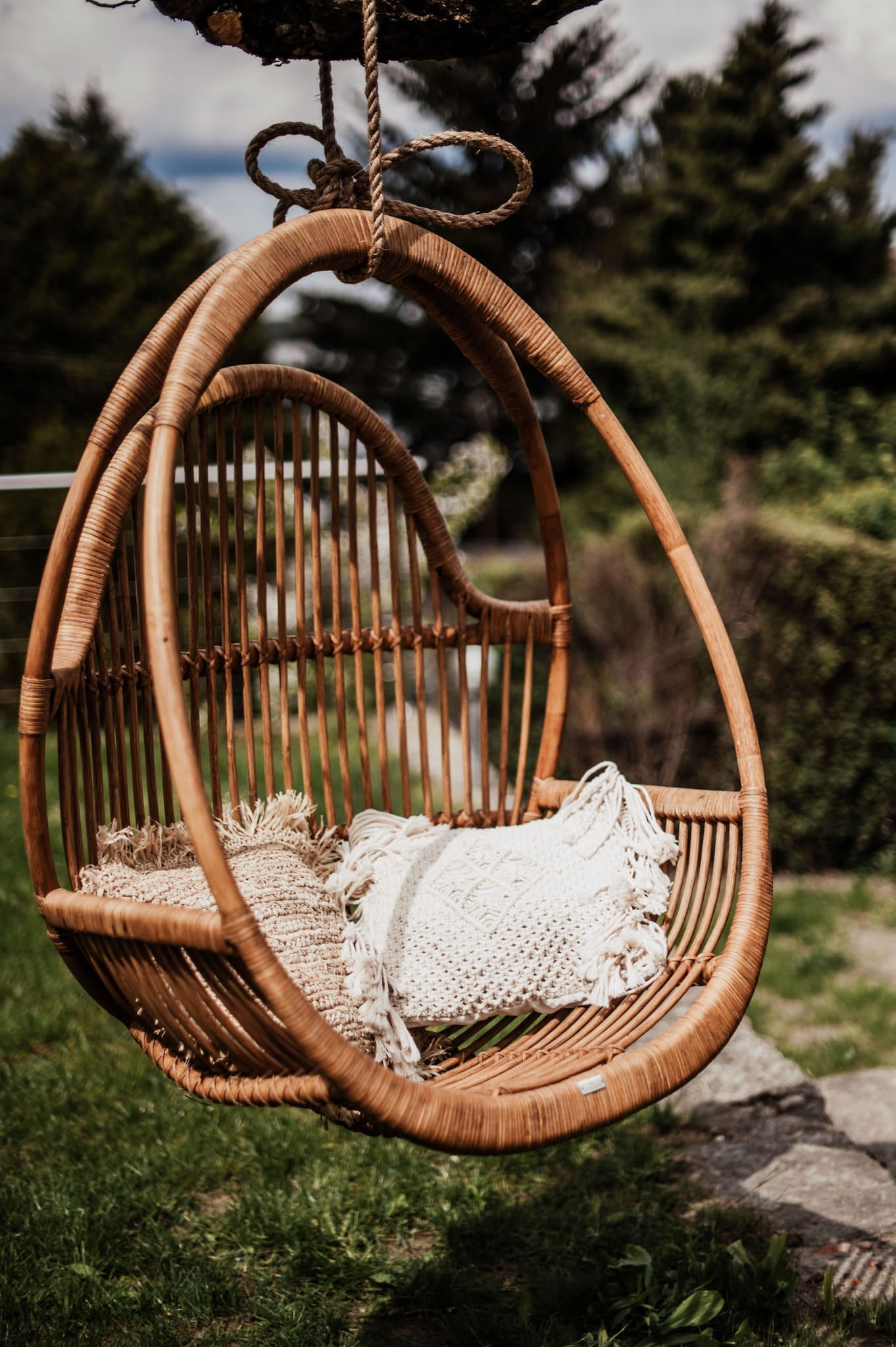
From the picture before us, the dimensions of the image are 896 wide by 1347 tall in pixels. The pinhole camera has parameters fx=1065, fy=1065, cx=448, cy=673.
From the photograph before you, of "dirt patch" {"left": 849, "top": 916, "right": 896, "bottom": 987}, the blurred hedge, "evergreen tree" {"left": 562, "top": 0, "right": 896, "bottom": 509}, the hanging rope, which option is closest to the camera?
the hanging rope

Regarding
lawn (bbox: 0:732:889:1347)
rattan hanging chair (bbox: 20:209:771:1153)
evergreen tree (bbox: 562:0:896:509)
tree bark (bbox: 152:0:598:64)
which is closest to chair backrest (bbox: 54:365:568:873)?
rattan hanging chair (bbox: 20:209:771:1153)

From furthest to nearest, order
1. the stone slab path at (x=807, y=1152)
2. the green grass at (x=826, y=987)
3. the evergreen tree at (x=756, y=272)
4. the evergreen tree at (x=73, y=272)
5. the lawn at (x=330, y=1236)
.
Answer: the evergreen tree at (x=756, y=272) < the evergreen tree at (x=73, y=272) < the green grass at (x=826, y=987) < the stone slab path at (x=807, y=1152) < the lawn at (x=330, y=1236)

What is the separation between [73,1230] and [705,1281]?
2.99ft

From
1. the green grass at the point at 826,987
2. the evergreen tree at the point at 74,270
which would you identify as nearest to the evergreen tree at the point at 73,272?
the evergreen tree at the point at 74,270

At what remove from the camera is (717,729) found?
3729mm

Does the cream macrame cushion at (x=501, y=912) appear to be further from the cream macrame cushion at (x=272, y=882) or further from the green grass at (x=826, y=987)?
the green grass at (x=826, y=987)

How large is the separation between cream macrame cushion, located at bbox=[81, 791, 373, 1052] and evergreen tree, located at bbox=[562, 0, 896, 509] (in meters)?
8.33

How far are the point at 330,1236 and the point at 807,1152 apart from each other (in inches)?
34.3

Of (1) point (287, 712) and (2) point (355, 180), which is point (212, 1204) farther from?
(2) point (355, 180)

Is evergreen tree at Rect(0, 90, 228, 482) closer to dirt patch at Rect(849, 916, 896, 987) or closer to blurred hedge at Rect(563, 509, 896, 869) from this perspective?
blurred hedge at Rect(563, 509, 896, 869)

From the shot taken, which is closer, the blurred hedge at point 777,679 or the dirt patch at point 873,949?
the dirt patch at point 873,949

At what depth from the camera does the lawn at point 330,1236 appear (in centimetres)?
142

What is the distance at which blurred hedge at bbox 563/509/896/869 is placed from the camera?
3582 millimetres

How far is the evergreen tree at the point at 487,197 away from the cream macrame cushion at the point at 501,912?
10.6 m
